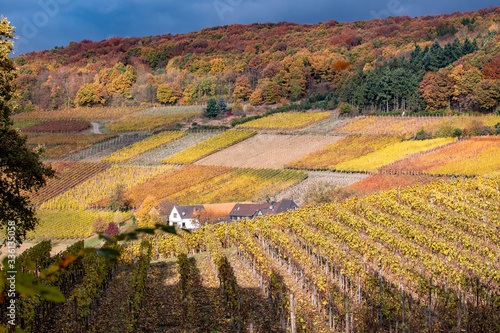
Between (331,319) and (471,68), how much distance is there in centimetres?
5595

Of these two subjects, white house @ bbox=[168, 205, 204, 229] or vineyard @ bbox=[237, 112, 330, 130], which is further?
vineyard @ bbox=[237, 112, 330, 130]

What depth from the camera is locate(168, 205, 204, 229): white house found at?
3426cm

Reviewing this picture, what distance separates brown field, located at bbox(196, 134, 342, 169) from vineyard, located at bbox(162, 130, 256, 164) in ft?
3.13

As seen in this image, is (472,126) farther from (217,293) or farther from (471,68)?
(217,293)

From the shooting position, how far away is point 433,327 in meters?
13.0

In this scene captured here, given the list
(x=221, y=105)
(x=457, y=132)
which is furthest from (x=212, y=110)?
(x=457, y=132)

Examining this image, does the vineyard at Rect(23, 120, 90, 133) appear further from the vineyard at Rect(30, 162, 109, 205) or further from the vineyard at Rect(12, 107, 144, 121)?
the vineyard at Rect(30, 162, 109, 205)

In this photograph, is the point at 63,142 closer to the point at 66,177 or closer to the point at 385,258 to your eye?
the point at 66,177

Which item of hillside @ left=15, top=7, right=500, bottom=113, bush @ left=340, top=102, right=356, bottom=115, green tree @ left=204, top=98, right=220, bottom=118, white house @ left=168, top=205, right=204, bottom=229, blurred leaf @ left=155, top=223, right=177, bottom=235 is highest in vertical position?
hillside @ left=15, top=7, right=500, bottom=113

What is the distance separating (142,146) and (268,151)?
1677cm

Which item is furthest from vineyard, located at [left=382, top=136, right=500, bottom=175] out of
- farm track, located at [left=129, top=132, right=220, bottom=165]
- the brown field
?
farm track, located at [left=129, top=132, right=220, bottom=165]

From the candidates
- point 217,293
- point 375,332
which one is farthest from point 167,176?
point 375,332

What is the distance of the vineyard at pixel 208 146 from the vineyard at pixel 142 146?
498 centimetres

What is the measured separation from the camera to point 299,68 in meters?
85.8
